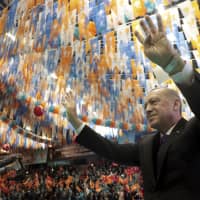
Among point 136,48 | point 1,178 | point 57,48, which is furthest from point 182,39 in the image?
point 1,178

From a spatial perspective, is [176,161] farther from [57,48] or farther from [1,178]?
[1,178]

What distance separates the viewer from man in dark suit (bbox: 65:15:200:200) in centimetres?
97

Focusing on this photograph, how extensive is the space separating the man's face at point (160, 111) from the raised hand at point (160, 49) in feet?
0.90

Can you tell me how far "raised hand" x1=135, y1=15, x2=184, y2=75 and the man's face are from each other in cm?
28

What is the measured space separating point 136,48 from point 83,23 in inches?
43.0

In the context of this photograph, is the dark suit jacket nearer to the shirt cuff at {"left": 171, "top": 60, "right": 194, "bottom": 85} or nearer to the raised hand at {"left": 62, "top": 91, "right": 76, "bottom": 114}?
the shirt cuff at {"left": 171, "top": 60, "right": 194, "bottom": 85}

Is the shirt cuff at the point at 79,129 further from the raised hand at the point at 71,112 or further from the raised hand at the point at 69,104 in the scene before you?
the raised hand at the point at 69,104

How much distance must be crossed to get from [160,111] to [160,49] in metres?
0.34

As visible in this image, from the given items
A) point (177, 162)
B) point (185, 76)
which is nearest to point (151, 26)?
point (185, 76)

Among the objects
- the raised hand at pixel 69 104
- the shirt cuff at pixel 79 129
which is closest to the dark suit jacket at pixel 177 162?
the shirt cuff at pixel 79 129

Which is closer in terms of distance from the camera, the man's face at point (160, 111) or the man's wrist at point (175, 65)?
the man's wrist at point (175, 65)

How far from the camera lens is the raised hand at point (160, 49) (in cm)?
97

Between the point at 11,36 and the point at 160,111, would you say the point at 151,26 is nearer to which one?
the point at 160,111

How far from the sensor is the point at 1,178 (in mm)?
11383
